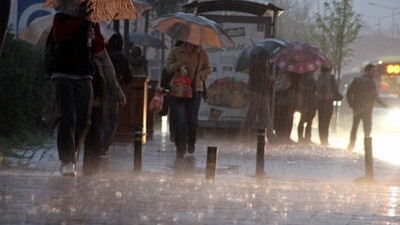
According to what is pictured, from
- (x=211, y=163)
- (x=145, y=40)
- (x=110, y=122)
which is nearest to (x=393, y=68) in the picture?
(x=145, y=40)

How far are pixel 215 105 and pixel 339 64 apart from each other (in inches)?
533

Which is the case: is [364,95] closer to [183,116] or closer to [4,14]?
[183,116]

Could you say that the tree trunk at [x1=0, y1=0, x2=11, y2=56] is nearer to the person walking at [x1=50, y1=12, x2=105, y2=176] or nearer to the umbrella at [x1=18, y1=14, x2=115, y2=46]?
the person walking at [x1=50, y1=12, x2=105, y2=176]

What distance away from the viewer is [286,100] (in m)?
20.3

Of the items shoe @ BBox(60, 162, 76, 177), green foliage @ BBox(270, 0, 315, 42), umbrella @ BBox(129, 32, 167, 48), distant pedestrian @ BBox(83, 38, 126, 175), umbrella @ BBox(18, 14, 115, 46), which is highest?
green foliage @ BBox(270, 0, 315, 42)

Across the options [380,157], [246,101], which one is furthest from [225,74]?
[380,157]

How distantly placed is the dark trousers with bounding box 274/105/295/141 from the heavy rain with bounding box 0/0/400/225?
1.0 inches

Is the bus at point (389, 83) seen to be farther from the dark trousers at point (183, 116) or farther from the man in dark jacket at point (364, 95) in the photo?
the dark trousers at point (183, 116)

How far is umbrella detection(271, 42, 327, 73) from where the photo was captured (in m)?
19.8

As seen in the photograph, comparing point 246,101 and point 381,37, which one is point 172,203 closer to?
point 246,101

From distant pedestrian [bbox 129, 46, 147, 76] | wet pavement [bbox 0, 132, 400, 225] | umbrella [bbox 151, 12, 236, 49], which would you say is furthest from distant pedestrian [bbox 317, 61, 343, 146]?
wet pavement [bbox 0, 132, 400, 225]

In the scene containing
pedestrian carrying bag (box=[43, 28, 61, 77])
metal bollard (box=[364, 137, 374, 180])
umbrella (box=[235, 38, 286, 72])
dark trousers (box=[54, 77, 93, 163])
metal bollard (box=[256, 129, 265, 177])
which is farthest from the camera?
umbrella (box=[235, 38, 286, 72])

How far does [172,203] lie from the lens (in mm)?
8156

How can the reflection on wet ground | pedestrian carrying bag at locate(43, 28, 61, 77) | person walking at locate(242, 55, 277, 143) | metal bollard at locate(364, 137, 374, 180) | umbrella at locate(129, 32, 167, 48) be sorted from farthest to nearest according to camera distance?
1. umbrella at locate(129, 32, 167, 48)
2. person walking at locate(242, 55, 277, 143)
3. metal bollard at locate(364, 137, 374, 180)
4. pedestrian carrying bag at locate(43, 28, 61, 77)
5. the reflection on wet ground
